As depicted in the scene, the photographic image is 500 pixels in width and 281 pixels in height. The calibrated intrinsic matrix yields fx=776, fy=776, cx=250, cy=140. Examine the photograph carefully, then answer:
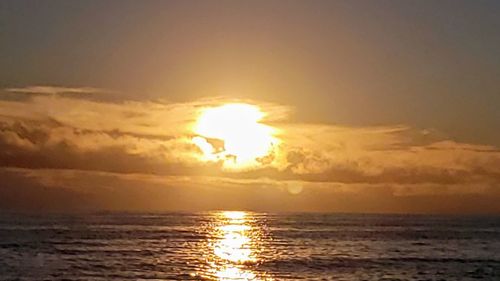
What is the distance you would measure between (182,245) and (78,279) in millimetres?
37307

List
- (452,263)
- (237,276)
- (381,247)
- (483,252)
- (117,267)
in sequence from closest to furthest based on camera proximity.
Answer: (237,276) → (117,267) → (452,263) → (483,252) → (381,247)

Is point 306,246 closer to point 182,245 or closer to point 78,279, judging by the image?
point 182,245

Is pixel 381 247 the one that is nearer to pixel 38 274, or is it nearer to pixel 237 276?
pixel 237 276

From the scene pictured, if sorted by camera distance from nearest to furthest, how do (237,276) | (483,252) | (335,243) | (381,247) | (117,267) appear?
(237,276) < (117,267) < (483,252) < (381,247) < (335,243)

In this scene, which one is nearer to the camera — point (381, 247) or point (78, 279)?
point (78, 279)

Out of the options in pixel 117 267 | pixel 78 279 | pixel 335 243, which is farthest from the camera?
pixel 335 243

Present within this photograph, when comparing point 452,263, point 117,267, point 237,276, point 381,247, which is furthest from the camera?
point 381,247

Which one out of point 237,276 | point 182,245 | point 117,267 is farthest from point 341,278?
point 182,245

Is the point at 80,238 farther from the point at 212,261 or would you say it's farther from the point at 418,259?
the point at 418,259

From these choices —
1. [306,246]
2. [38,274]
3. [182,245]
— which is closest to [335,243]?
[306,246]

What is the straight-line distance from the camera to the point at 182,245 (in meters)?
84.1

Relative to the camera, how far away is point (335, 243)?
87062mm

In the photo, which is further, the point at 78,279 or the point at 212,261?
the point at 212,261

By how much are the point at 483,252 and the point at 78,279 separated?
42.1 metres
